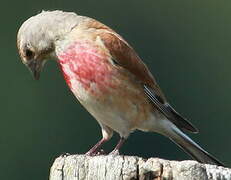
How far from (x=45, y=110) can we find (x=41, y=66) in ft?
44.6

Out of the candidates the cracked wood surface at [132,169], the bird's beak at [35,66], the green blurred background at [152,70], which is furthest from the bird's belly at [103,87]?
the green blurred background at [152,70]

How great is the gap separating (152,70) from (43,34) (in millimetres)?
11598

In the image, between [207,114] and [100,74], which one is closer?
[100,74]

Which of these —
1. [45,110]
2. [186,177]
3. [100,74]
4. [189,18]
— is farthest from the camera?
[189,18]

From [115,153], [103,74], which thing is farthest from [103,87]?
[115,153]

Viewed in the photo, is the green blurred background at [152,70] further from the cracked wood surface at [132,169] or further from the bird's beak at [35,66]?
the cracked wood surface at [132,169]

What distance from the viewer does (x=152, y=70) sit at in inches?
871

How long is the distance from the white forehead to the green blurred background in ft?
27.8

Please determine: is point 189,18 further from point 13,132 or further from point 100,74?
Result: point 100,74

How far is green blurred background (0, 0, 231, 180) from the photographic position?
21312 millimetres

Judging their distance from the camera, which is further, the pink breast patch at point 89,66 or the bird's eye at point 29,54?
the bird's eye at point 29,54

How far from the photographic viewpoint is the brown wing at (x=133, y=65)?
34.3 feet

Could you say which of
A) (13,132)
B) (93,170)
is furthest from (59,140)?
(93,170)

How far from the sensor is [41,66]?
35.4ft
